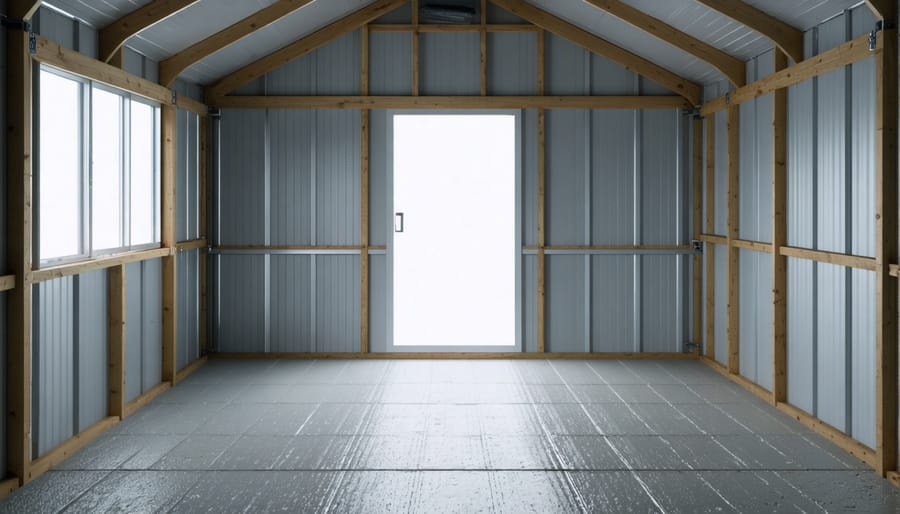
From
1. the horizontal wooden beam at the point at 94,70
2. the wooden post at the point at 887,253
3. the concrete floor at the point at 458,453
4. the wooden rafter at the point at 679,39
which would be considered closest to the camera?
the concrete floor at the point at 458,453

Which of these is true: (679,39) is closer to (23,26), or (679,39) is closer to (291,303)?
(291,303)

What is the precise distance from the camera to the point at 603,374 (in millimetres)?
8727

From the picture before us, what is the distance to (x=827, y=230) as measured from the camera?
622cm

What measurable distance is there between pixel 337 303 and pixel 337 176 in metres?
1.43

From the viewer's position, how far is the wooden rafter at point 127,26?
6.42 metres

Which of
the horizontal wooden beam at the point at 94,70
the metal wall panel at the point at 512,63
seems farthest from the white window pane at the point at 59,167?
the metal wall panel at the point at 512,63

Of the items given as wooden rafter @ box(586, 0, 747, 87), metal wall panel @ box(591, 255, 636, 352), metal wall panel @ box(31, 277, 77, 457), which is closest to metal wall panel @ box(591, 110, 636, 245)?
metal wall panel @ box(591, 255, 636, 352)

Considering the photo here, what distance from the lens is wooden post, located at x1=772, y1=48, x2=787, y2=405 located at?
22.9 ft

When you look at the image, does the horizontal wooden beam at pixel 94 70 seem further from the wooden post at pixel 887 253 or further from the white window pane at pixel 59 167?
the wooden post at pixel 887 253

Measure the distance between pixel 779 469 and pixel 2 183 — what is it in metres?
5.08

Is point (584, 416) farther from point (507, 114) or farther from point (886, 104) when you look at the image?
point (507, 114)

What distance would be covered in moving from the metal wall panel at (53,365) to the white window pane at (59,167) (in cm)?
29

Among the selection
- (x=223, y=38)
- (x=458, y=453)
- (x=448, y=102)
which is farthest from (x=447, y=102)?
(x=458, y=453)

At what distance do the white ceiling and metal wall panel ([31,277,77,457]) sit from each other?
6.36 ft
